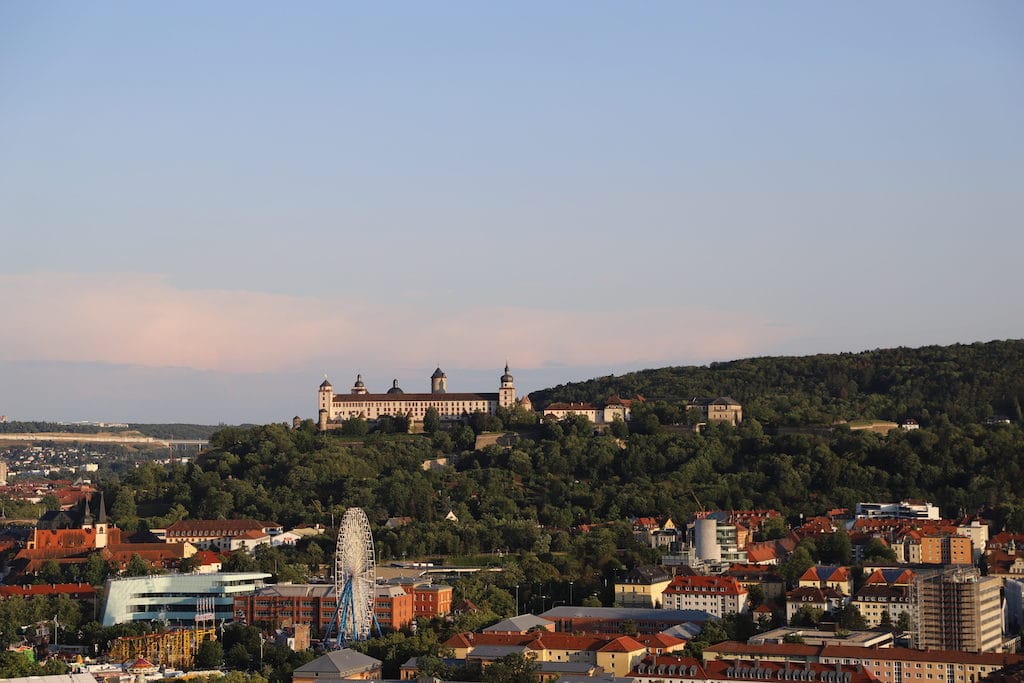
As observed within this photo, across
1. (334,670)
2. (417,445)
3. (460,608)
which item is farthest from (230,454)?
(334,670)

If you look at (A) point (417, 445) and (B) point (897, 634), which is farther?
(A) point (417, 445)

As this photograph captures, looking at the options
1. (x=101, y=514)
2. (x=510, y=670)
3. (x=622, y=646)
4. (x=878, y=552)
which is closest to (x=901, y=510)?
(x=878, y=552)

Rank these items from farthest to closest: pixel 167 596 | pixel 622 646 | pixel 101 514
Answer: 1. pixel 101 514
2. pixel 167 596
3. pixel 622 646

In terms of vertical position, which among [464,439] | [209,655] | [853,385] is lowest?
[209,655]

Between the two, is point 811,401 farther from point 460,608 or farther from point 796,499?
point 460,608

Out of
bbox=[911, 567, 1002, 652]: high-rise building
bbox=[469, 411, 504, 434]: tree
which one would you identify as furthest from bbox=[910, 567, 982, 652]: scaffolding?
bbox=[469, 411, 504, 434]: tree

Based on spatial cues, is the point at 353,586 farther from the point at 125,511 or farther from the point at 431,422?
the point at 431,422

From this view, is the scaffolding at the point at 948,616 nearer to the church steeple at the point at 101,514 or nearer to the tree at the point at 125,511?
the church steeple at the point at 101,514

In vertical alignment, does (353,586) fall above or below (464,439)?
below
